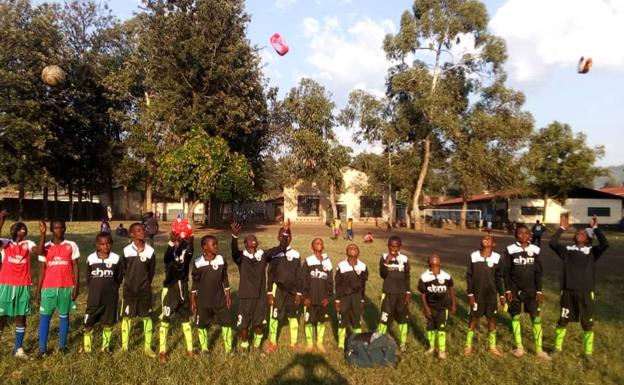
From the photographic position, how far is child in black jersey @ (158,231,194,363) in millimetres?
7234

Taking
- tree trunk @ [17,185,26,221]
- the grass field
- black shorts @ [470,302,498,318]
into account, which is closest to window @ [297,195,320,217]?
tree trunk @ [17,185,26,221]

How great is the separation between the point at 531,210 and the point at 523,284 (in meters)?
47.6

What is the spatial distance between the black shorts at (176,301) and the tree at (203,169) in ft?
75.9

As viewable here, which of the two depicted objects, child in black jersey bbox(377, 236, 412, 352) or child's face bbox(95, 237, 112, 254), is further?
child in black jersey bbox(377, 236, 412, 352)

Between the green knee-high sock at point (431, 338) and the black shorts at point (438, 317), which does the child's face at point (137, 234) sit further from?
the green knee-high sock at point (431, 338)

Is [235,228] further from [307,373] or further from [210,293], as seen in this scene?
[307,373]

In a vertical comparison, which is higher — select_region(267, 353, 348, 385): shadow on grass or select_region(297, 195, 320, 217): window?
select_region(297, 195, 320, 217): window

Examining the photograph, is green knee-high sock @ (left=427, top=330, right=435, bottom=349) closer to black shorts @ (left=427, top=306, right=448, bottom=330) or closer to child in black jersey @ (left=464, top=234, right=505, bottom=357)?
black shorts @ (left=427, top=306, right=448, bottom=330)

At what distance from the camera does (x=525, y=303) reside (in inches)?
304

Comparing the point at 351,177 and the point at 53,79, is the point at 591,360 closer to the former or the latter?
the point at 53,79

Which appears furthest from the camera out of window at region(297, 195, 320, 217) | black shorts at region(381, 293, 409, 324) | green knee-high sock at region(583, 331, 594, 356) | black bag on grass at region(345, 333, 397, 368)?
window at region(297, 195, 320, 217)

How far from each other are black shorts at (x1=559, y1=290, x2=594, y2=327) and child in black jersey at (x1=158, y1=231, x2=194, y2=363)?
5.83m

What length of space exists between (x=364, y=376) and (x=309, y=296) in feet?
5.41

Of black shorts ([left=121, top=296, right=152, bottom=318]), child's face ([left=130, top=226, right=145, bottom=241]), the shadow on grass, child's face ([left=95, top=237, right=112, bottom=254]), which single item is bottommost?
the shadow on grass
